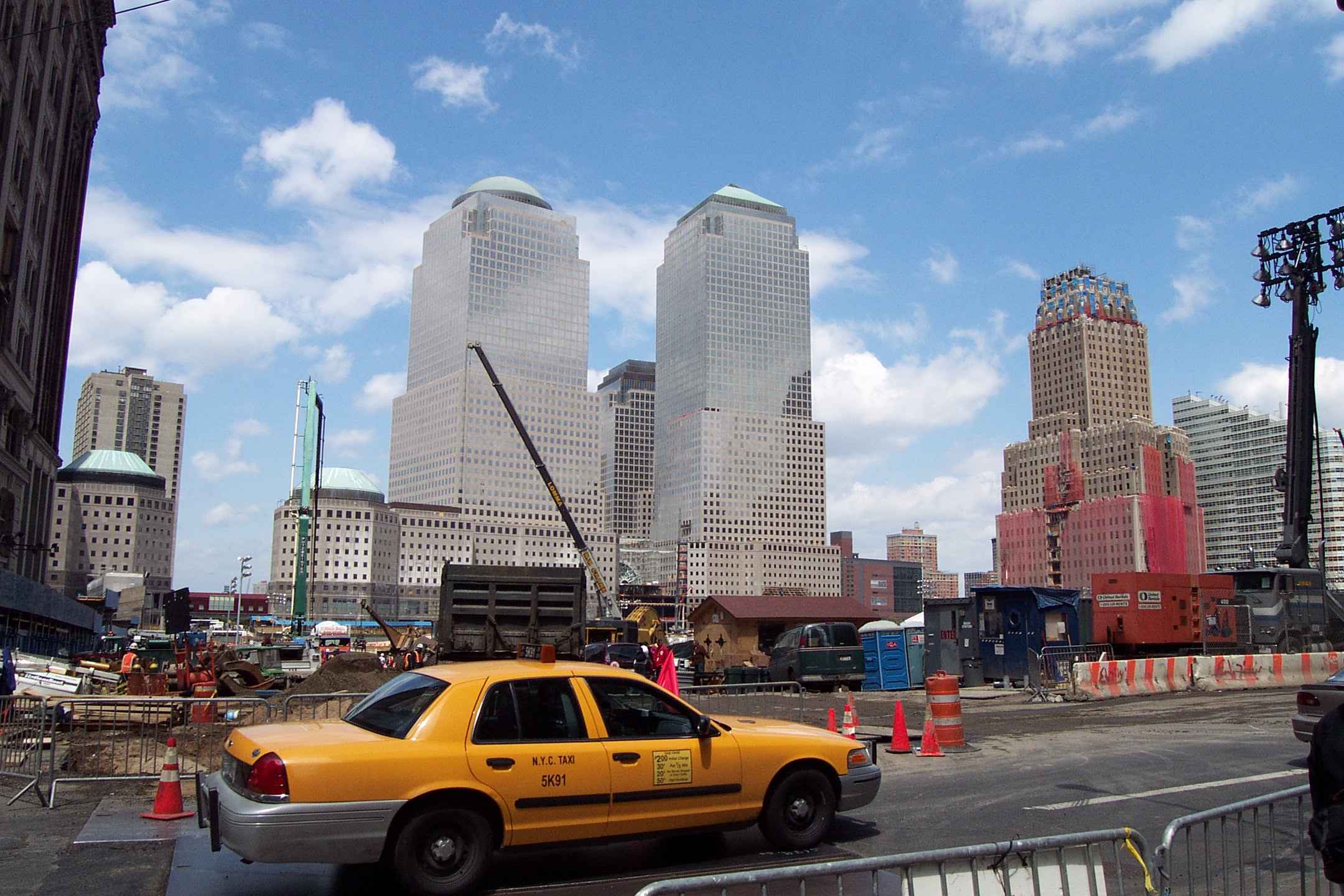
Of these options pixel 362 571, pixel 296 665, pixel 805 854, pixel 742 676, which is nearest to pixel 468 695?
pixel 805 854

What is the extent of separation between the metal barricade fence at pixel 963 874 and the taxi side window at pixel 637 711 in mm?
2663

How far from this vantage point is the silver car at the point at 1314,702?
1111 centimetres

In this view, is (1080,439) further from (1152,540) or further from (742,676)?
(742,676)

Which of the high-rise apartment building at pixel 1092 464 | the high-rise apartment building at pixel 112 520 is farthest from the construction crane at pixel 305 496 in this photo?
the high-rise apartment building at pixel 1092 464

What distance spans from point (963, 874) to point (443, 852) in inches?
147

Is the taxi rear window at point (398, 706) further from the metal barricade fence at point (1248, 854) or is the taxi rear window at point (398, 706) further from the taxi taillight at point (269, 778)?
the metal barricade fence at point (1248, 854)

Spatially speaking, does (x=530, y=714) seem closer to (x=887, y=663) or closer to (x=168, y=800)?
(x=168, y=800)

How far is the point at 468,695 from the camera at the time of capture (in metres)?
7.05

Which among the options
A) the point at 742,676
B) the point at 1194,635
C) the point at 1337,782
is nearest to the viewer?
the point at 1337,782

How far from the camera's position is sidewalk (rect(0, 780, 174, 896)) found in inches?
279

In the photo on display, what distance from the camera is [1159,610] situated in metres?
31.4

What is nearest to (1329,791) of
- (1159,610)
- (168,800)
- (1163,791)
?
(1163,791)

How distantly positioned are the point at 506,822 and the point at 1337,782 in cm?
489

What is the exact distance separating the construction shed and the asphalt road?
94.1ft
